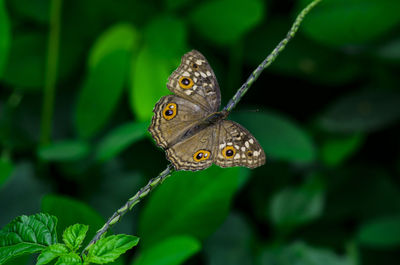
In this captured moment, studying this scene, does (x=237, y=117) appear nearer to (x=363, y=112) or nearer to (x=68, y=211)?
(x=363, y=112)

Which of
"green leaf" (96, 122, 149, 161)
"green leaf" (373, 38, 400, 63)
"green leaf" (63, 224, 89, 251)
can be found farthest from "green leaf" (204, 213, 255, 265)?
"green leaf" (63, 224, 89, 251)

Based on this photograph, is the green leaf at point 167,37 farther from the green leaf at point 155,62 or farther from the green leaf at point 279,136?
the green leaf at point 279,136

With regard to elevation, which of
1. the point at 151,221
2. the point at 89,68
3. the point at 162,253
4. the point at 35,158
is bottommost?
the point at 162,253

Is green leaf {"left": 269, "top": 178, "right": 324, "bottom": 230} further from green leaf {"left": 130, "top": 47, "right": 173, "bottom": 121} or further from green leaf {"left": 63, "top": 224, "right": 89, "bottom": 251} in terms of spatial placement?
green leaf {"left": 63, "top": 224, "right": 89, "bottom": 251}

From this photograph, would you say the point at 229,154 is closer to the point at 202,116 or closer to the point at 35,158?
the point at 202,116

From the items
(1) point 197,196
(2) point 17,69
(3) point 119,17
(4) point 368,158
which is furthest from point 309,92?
(2) point 17,69

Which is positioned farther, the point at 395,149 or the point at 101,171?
the point at 395,149

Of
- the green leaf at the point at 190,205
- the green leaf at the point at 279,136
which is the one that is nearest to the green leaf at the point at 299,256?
the green leaf at the point at 279,136

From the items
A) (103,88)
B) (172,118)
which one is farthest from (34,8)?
(172,118)
